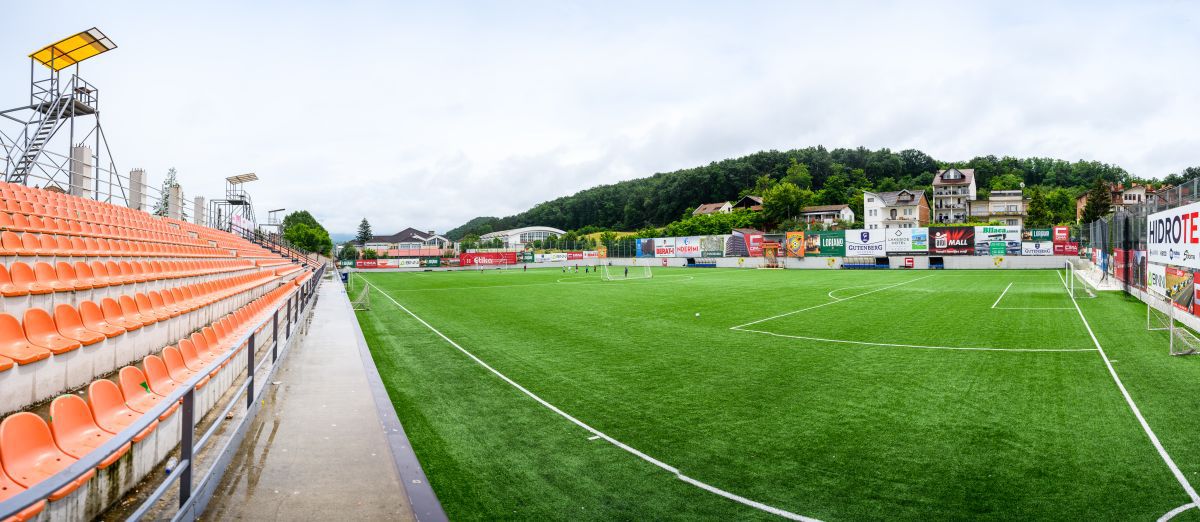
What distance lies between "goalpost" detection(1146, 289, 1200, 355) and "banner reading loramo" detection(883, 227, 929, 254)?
118 feet

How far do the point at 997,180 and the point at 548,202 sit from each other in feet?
356

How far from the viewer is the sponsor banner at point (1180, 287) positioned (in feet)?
44.7

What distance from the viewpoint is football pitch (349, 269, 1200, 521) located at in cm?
468

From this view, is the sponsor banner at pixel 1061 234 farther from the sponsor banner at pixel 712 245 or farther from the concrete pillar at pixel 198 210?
the concrete pillar at pixel 198 210

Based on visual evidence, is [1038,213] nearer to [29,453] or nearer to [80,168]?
[80,168]

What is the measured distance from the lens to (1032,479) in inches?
199

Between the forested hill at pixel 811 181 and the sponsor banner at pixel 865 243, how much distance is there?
57.3 meters

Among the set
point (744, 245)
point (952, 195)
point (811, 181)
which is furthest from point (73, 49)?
point (811, 181)

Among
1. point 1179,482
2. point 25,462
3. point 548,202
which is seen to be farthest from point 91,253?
point 548,202

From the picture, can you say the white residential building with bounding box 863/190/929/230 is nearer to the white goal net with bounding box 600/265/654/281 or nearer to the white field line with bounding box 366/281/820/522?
the white goal net with bounding box 600/265/654/281

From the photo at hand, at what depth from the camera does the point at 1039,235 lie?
48688mm

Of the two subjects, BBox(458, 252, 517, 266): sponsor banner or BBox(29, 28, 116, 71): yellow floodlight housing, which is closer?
BBox(29, 28, 116, 71): yellow floodlight housing

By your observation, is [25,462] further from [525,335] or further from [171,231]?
[171,231]

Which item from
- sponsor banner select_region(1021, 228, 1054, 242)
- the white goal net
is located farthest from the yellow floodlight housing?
sponsor banner select_region(1021, 228, 1054, 242)
